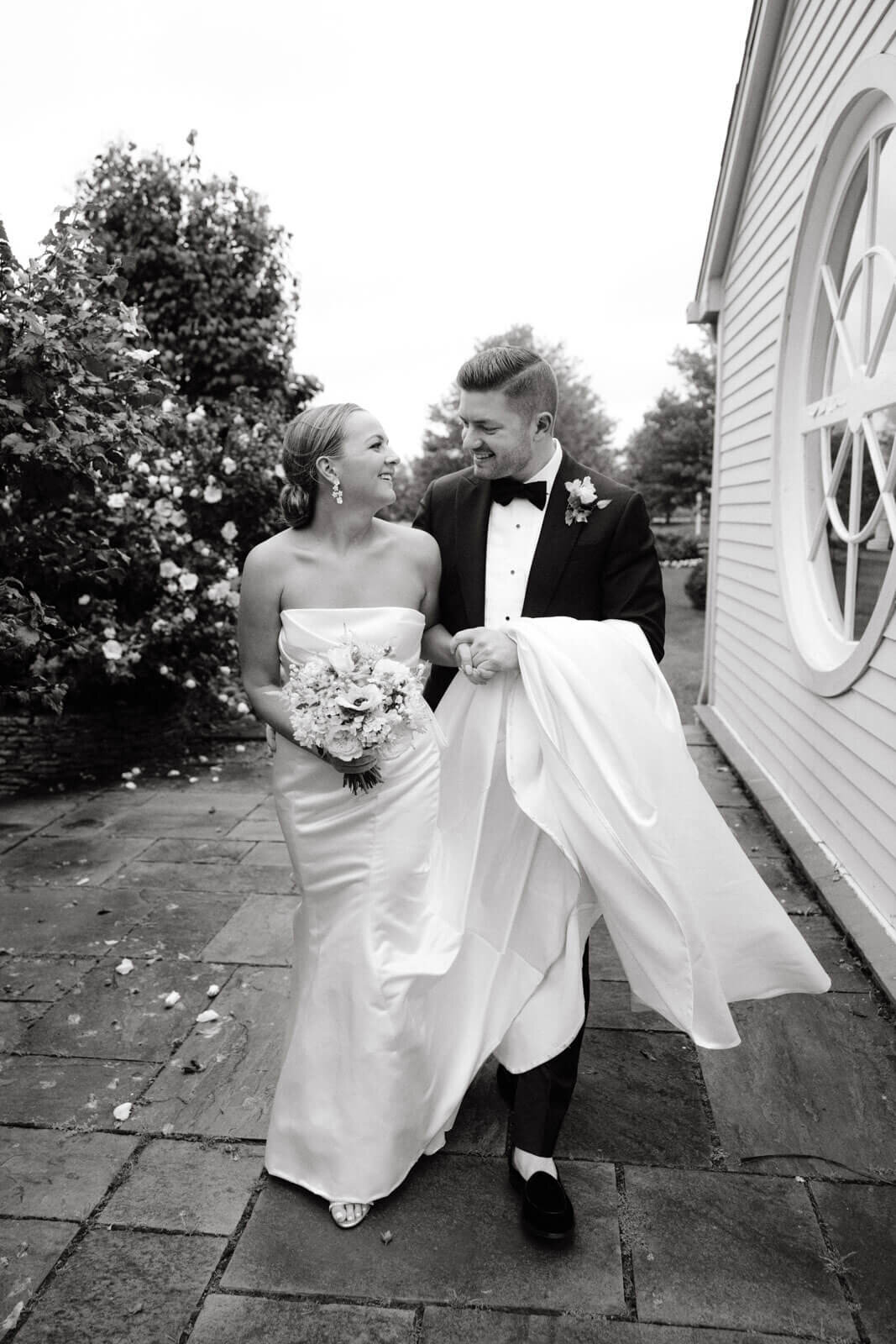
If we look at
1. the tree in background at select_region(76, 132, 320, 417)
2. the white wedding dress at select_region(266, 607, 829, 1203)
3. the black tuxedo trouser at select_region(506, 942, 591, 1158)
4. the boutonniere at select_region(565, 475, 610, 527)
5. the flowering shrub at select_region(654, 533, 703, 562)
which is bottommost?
the flowering shrub at select_region(654, 533, 703, 562)

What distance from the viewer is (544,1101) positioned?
2629 millimetres

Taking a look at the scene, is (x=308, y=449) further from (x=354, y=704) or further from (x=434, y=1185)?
(x=434, y=1185)

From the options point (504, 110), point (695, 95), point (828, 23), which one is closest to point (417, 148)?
point (504, 110)

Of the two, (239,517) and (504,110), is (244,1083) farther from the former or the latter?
(504,110)

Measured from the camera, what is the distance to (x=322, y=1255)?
240 centimetres

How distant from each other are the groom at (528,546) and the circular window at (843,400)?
1.61m

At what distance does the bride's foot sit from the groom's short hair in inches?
84.1

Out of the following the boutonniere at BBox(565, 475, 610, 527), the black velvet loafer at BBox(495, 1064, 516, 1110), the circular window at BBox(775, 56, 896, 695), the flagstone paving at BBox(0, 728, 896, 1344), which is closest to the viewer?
the flagstone paving at BBox(0, 728, 896, 1344)

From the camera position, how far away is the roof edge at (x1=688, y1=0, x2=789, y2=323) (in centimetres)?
682

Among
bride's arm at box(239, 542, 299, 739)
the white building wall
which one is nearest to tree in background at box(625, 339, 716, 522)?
the white building wall

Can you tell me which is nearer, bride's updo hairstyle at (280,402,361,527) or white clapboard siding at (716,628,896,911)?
bride's updo hairstyle at (280,402,361,527)

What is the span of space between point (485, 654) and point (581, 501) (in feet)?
1.77

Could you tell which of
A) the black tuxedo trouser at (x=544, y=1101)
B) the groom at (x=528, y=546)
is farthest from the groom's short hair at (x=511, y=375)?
the black tuxedo trouser at (x=544, y=1101)

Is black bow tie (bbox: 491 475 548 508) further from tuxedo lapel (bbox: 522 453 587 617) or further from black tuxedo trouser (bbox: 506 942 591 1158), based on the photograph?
black tuxedo trouser (bbox: 506 942 591 1158)
